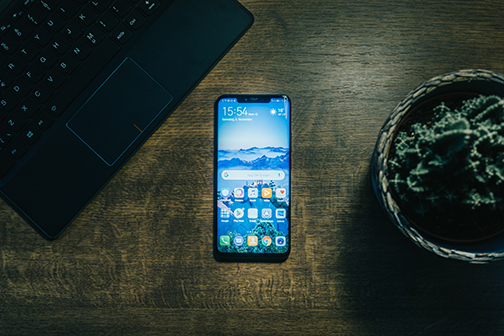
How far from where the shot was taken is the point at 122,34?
558 mm

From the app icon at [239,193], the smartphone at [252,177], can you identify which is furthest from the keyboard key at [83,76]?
the app icon at [239,193]

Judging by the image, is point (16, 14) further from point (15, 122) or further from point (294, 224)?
point (294, 224)

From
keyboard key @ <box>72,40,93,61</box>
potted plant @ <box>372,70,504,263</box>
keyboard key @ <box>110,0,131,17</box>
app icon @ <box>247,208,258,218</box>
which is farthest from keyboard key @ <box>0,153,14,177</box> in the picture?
potted plant @ <box>372,70,504,263</box>

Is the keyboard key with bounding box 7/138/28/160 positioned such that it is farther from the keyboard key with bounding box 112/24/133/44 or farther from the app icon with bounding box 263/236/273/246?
the app icon with bounding box 263/236/273/246

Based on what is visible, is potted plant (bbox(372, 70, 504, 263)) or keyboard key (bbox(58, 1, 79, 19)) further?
keyboard key (bbox(58, 1, 79, 19))

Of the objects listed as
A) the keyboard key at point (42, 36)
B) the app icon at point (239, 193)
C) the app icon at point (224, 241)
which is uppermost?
the keyboard key at point (42, 36)

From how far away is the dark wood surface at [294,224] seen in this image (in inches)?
21.6

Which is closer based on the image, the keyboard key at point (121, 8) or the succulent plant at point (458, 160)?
the succulent plant at point (458, 160)

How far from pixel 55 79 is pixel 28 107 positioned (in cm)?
7

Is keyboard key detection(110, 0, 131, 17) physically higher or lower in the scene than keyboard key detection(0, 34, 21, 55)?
higher

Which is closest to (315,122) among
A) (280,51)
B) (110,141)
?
(280,51)

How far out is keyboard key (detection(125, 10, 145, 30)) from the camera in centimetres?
56

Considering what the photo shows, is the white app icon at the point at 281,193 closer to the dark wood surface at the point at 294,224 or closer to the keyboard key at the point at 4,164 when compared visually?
the dark wood surface at the point at 294,224

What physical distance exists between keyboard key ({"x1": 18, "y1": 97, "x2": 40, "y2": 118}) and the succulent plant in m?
0.59
